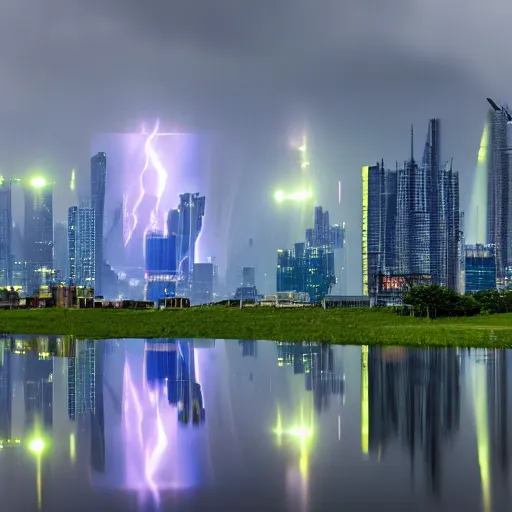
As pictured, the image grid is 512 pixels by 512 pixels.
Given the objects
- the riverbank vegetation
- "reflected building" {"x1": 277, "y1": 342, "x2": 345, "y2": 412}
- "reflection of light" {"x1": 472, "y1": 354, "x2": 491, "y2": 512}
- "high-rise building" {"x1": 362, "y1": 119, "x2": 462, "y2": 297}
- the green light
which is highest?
"high-rise building" {"x1": 362, "y1": 119, "x2": 462, "y2": 297}

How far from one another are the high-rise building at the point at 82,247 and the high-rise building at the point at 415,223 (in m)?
25.5

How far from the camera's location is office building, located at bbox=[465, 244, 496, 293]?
259 feet

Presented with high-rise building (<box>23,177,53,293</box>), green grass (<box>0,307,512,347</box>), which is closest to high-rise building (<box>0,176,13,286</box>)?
high-rise building (<box>23,177,53,293</box>)

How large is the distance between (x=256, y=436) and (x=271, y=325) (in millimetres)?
18347

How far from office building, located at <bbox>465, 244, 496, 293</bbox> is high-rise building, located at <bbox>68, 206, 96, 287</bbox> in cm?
3625

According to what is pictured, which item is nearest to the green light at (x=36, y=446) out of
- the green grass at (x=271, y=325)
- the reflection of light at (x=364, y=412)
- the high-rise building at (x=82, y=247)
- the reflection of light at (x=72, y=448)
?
the reflection of light at (x=72, y=448)

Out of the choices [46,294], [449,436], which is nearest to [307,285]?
[46,294]

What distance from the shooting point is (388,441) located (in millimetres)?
7391

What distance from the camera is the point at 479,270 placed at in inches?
3219

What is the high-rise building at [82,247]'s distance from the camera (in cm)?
7462

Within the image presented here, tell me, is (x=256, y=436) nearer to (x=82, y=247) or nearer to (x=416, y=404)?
(x=416, y=404)

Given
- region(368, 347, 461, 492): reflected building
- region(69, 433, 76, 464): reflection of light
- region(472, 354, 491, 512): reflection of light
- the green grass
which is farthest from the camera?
the green grass

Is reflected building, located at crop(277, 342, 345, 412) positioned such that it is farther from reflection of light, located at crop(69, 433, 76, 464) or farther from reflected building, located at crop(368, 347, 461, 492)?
reflection of light, located at crop(69, 433, 76, 464)

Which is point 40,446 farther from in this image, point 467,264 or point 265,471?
point 467,264
